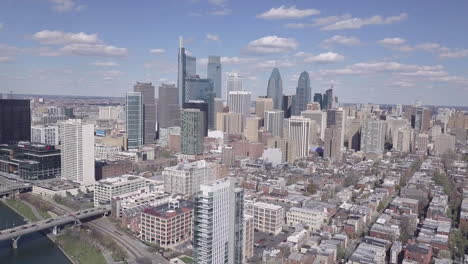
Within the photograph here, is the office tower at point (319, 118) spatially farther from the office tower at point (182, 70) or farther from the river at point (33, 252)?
the river at point (33, 252)

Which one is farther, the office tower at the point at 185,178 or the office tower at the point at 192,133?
the office tower at the point at 192,133

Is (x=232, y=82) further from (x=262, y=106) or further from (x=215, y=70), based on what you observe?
(x=262, y=106)

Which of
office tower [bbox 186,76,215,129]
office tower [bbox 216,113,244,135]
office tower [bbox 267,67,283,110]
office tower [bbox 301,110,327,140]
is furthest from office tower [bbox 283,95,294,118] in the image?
office tower [bbox 216,113,244,135]

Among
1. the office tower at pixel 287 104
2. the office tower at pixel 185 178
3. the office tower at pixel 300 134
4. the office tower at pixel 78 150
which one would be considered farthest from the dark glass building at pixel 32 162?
the office tower at pixel 287 104

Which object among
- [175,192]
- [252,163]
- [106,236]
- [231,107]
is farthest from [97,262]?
[231,107]

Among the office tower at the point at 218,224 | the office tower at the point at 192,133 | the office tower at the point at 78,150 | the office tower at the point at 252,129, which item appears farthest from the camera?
the office tower at the point at 252,129

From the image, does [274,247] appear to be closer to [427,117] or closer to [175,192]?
[175,192]
